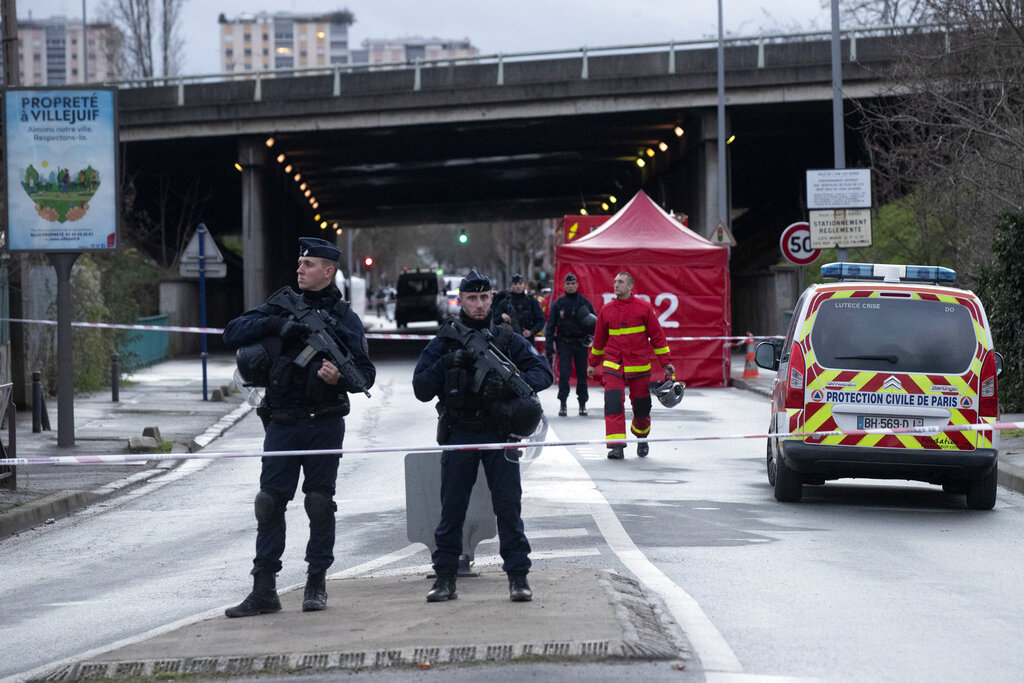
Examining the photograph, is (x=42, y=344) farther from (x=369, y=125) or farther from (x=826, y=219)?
(x=369, y=125)

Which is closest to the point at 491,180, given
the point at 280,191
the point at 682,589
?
the point at 280,191

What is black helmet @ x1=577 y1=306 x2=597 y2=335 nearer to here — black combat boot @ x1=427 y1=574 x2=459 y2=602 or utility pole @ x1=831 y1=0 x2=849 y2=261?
utility pole @ x1=831 y1=0 x2=849 y2=261

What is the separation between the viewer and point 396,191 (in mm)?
60500

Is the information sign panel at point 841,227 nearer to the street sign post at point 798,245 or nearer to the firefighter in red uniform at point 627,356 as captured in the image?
the street sign post at point 798,245

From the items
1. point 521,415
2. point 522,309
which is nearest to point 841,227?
point 522,309

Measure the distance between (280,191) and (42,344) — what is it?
26.3 m

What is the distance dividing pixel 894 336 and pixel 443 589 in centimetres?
510

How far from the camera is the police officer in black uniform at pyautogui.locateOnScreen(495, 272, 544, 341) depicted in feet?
66.1

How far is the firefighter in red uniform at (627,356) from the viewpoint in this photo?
1399 cm

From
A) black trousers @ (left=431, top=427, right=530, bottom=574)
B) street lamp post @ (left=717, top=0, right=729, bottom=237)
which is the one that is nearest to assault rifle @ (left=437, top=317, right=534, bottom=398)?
black trousers @ (left=431, top=427, right=530, bottom=574)

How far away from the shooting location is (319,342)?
6941 mm

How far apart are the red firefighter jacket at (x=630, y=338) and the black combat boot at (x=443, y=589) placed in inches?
277

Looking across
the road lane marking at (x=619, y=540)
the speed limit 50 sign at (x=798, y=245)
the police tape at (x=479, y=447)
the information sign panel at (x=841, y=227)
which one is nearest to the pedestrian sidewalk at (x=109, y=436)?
the police tape at (x=479, y=447)

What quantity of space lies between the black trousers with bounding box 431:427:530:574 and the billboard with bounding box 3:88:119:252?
10254 millimetres
